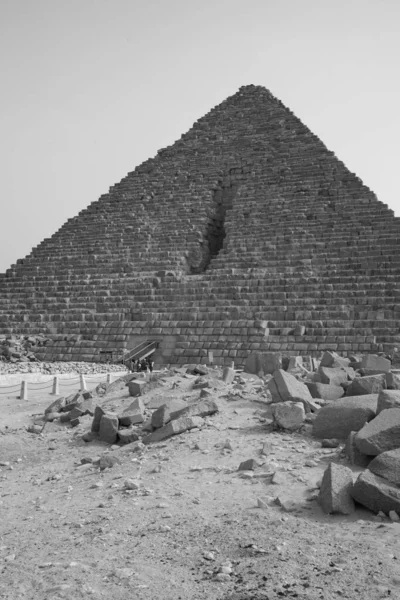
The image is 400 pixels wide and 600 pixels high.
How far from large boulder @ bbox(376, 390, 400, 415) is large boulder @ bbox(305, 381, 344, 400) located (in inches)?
56.7

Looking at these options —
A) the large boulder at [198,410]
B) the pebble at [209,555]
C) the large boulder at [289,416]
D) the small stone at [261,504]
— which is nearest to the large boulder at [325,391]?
the large boulder at [289,416]

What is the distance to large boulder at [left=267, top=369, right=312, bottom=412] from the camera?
22.2 feet

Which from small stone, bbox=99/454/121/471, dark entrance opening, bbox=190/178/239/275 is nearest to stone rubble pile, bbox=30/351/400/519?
small stone, bbox=99/454/121/471

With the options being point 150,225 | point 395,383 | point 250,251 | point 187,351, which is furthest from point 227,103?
point 395,383

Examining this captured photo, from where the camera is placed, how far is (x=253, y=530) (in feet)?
14.1

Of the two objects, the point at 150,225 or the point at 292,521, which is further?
the point at 150,225

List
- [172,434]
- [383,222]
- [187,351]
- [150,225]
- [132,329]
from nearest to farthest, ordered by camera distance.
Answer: [172,434] < [187,351] < [132,329] < [383,222] < [150,225]

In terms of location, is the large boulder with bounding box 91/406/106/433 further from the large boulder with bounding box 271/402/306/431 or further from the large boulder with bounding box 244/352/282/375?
the large boulder with bounding box 244/352/282/375

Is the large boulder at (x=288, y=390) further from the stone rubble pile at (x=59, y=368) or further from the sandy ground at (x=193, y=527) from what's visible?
the stone rubble pile at (x=59, y=368)

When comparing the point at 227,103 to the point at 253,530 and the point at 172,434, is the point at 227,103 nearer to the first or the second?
the point at 172,434

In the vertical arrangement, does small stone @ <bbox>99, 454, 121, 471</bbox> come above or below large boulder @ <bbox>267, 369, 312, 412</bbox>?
below

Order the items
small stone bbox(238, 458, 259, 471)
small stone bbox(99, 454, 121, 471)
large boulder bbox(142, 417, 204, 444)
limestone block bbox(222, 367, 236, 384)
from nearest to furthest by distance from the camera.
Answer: small stone bbox(238, 458, 259, 471)
small stone bbox(99, 454, 121, 471)
large boulder bbox(142, 417, 204, 444)
limestone block bbox(222, 367, 236, 384)

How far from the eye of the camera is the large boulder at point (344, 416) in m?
5.86

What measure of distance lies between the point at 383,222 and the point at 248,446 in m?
17.2
